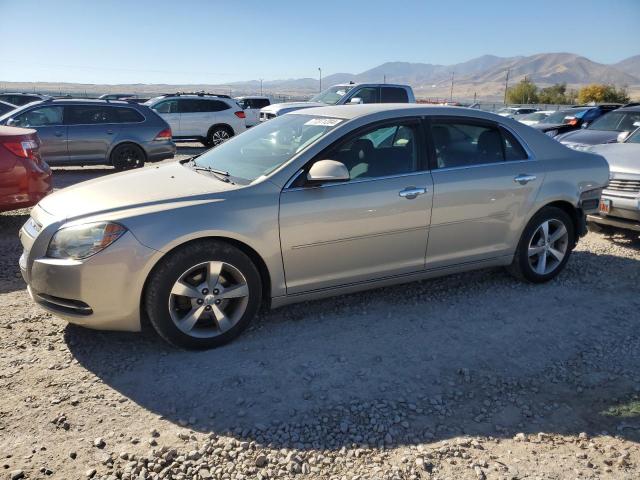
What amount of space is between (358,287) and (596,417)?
5.85 ft

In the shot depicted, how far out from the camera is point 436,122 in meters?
4.40

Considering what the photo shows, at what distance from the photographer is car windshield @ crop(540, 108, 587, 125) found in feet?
55.1

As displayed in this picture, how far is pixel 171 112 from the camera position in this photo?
55.0 ft

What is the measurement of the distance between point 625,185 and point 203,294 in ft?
16.9

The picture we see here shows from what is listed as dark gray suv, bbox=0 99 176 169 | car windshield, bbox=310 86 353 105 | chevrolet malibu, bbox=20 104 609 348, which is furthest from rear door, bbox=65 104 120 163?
chevrolet malibu, bbox=20 104 609 348

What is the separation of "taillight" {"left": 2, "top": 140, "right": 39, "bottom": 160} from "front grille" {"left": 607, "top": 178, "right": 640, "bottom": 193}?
690 centimetres

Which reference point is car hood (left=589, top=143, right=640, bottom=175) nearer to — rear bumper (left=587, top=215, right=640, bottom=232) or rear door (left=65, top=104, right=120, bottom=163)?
rear bumper (left=587, top=215, right=640, bottom=232)

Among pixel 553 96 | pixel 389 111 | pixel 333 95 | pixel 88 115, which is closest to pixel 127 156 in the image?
pixel 88 115

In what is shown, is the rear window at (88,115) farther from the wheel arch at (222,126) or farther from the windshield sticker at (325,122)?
the windshield sticker at (325,122)

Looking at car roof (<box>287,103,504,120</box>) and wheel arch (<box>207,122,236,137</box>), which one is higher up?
car roof (<box>287,103,504,120</box>)

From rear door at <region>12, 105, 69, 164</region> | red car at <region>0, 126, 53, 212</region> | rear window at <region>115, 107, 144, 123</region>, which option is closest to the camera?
red car at <region>0, 126, 53, 212</region>

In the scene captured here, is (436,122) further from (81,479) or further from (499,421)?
(81,479)

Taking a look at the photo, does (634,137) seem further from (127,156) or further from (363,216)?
(127,156)

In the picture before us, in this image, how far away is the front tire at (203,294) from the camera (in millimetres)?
3404
